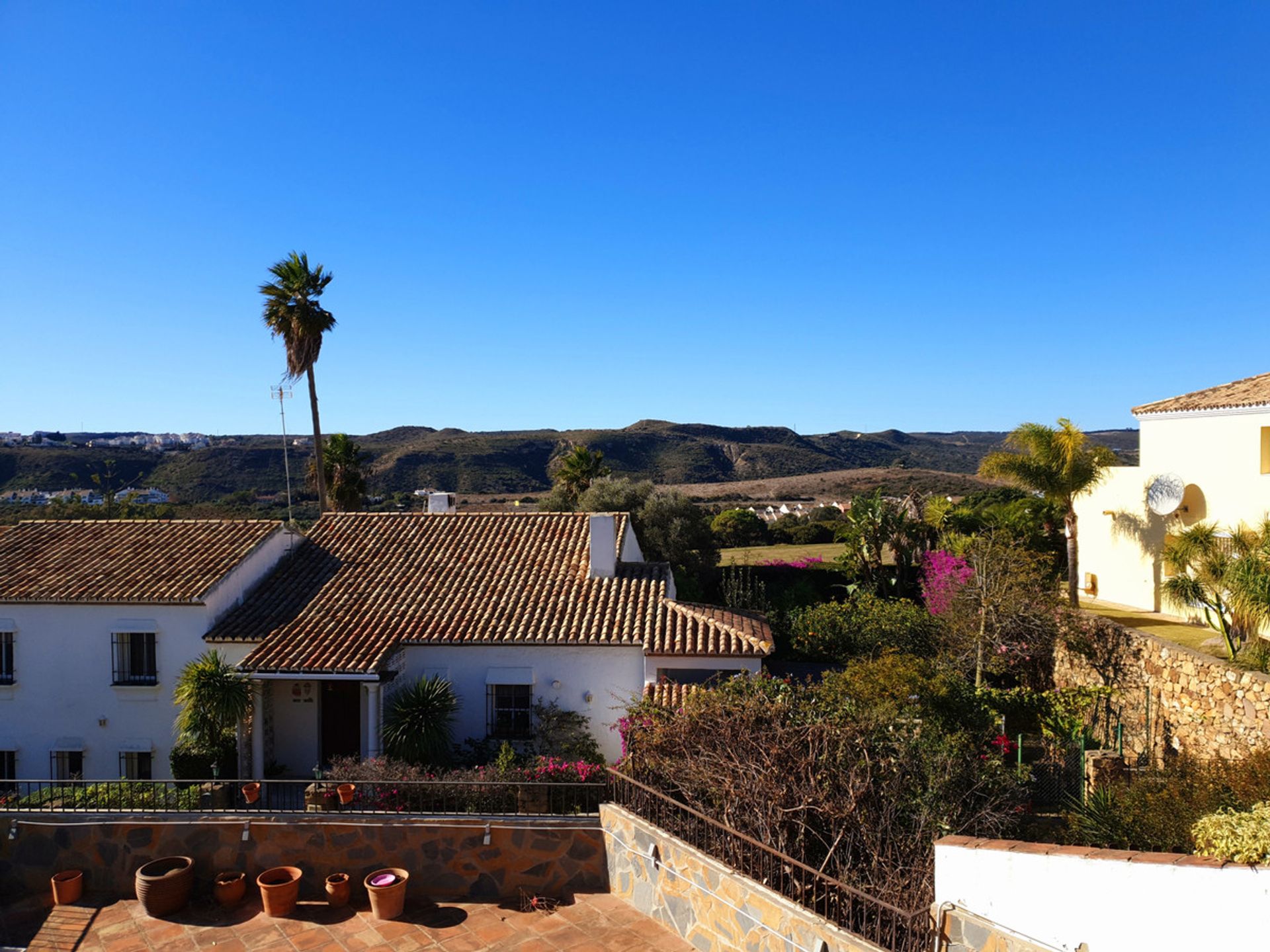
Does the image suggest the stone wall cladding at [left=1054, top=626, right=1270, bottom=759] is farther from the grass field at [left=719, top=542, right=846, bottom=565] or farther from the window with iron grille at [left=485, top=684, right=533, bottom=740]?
Answer: the grass field at [left=719, top=542, right=846, bottom=565]

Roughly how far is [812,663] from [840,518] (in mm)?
26192

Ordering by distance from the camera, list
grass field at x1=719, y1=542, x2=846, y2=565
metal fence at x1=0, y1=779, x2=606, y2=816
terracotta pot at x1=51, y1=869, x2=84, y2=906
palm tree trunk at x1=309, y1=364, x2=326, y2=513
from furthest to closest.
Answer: grass field at x1=719, y1=542, x2=846, y2=565 < palm tree trunk at x1=309, y1=364, x2=326, y2=513 < metal fence at x1=0, y1=779, x2=606, y2=816 < terracotta pot at x1=51, y1=869, x2=84, y2=906

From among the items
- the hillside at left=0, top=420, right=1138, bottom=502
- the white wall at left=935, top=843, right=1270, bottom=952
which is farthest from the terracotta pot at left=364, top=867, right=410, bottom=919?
the hillside at left=0, top=420, right=1138, bottom=502

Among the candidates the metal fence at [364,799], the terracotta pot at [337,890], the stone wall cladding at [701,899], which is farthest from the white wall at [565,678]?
the terracotta pot at [337,890]

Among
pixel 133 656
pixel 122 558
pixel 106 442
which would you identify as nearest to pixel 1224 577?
pixel 133 656

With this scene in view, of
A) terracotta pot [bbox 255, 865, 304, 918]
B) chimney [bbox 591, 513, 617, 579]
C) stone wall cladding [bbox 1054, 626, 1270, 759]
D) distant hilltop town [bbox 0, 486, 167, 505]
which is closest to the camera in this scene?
terracotta pot [bbox 255, 865, 304, 918]

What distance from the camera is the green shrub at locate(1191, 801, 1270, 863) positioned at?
6.97 meters

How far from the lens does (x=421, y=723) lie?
14.9 m

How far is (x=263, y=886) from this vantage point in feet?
36.6

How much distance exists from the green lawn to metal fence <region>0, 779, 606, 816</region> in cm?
1197

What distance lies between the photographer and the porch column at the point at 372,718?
15031mm

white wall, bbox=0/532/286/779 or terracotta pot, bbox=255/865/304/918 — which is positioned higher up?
white wall, bbox=0/532/286/779

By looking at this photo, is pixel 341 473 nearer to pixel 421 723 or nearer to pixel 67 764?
pixel 67 764

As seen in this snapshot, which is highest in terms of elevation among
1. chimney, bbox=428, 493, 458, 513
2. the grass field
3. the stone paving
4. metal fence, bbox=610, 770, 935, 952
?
chimney, bbox=428, 493, 458, 513
